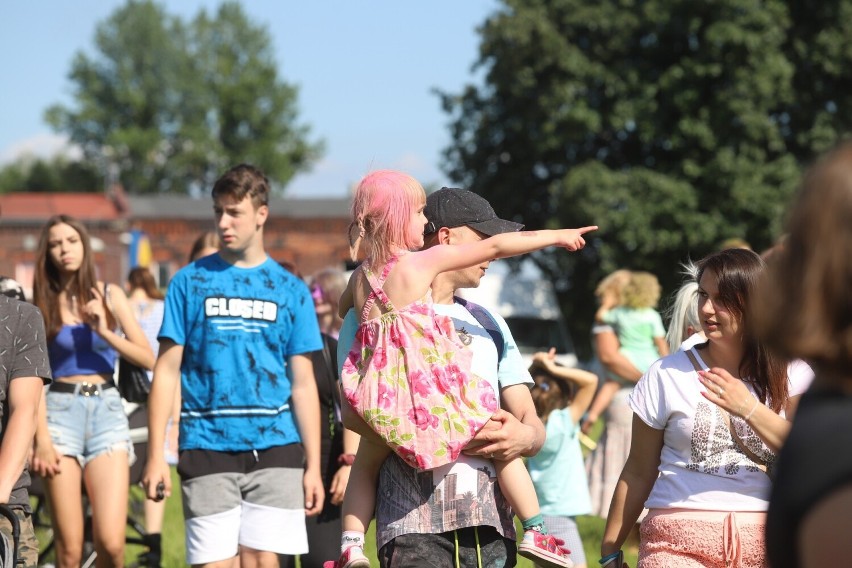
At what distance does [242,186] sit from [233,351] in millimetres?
803

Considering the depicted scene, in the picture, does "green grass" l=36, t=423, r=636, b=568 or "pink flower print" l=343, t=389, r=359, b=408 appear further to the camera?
"green grass" l=36, t=423, r=636, b=568

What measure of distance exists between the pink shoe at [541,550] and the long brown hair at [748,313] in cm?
86

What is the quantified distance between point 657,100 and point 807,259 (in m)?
31.7

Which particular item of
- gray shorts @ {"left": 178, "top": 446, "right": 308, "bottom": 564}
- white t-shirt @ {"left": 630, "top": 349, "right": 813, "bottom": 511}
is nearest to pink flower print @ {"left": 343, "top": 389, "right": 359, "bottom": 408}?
white t-shirt @ {"left": 630, "top": 349, "right": 813, "bottom": 511}

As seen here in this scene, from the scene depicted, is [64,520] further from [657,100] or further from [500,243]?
[657,100]

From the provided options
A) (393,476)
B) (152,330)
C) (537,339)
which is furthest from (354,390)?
(537,339)

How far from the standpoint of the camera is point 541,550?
3.90 metres

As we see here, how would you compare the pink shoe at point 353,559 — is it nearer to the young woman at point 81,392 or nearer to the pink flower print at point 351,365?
the pink flower print at point 351,365

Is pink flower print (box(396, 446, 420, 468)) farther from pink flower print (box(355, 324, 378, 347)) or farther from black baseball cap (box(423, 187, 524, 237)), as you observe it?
black baseball cap (box(423, 187, 524, 237))

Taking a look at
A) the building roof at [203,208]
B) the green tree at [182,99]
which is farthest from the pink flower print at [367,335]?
the green tree at [182,99]

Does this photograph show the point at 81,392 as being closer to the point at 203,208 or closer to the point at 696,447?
the point at 696,447

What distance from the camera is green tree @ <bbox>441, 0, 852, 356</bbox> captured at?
30.7m

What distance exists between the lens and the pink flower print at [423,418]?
3.71 metres

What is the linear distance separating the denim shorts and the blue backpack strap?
3.34 m
